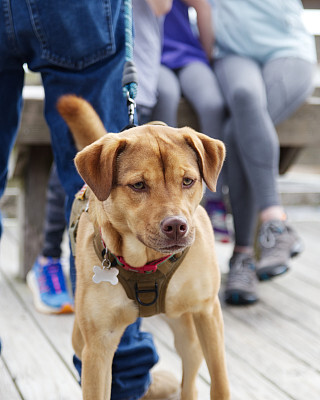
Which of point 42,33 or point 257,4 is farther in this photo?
point 257,4

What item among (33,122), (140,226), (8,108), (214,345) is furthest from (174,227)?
(33,122)

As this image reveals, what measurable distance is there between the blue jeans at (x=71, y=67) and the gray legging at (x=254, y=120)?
117cm

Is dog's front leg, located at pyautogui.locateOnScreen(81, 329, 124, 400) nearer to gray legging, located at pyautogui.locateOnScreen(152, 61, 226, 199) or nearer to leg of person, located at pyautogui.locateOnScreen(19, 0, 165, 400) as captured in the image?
leg of person, located at pyautogui.locateOnScreen(19, 0, 165, 400)

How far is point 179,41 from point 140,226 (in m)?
2.03

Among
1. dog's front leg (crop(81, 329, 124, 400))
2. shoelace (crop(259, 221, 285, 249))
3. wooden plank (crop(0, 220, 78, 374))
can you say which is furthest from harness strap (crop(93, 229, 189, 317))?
shoelace (crop(259, 221, 285, 249))

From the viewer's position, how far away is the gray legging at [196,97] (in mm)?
3029

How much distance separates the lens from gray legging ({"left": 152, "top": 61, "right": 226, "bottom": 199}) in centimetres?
303

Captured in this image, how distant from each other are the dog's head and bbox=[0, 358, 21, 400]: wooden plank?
912 millimetres

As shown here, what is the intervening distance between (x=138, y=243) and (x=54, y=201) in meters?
1.52

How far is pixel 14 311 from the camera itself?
9.63 feet

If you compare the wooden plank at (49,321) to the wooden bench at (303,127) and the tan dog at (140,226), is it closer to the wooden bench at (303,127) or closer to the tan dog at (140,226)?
the tan dog at (140,226)

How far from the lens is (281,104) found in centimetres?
317

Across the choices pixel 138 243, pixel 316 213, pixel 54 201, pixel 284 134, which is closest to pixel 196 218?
pixel 138 243

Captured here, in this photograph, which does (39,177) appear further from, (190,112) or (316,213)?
(316,213)
